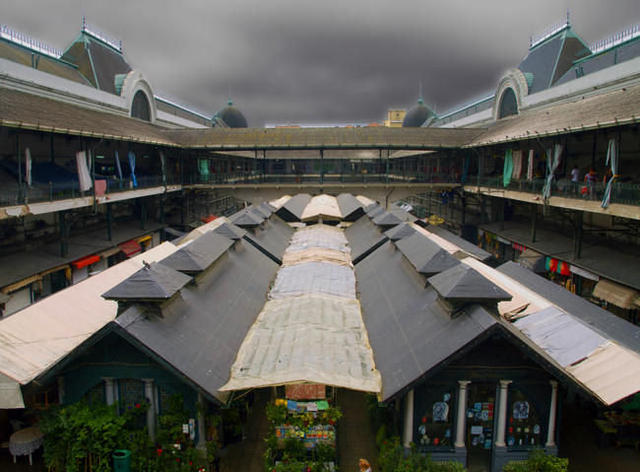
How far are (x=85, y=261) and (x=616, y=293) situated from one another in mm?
22027

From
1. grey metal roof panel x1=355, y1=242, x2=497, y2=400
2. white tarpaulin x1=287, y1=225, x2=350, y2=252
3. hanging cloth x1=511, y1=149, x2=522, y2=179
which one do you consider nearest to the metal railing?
hanging cloth x1=511, y1=149, x2=522, y2=179

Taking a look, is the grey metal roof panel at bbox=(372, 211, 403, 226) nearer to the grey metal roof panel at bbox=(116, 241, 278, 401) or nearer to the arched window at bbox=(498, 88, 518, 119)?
the grey metal roof panel at bbox=(116, 241, 278, 401)

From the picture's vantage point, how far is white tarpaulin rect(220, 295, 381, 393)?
804 centimetres

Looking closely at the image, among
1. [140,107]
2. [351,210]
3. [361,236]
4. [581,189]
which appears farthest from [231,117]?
[581,189]

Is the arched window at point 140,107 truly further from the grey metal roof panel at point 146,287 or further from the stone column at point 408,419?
the stone column at point 408,419

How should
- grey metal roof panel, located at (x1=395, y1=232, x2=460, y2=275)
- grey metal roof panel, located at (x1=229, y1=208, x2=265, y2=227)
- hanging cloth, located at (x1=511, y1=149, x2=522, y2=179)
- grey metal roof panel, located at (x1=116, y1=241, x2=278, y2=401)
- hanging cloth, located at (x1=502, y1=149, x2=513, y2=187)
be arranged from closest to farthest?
grey metal roof panel, located at (x1=116, y1=241, x2=278, y2=401) < grey metal roof panel, located at (x1=395, y1=232, x2=460, y2=275) < grey metal roof panel, located at (x1=229, y1=208, x2=265, y2=227) < hanging cloth, located at (x1=511, y1=149, x2=522, y2=179) < hanging cloth, located at (x1=502, y1=149, x2=513, y2=187)

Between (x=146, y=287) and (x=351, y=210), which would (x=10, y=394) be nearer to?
(x=146, y=287)

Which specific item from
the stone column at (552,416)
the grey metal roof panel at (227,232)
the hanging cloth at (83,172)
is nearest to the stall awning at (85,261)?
the hanging cloth at (83,172)

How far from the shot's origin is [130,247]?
84.8 feet

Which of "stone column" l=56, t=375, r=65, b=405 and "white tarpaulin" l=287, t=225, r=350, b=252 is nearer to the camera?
"stone column" l=56, t=375, r=65, b=405

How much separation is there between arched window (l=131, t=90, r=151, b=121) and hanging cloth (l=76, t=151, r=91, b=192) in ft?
59.8

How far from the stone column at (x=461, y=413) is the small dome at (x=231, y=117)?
207ft

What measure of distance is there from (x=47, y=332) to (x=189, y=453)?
423cm

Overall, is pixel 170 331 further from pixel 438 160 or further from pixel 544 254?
pixel 438 160
